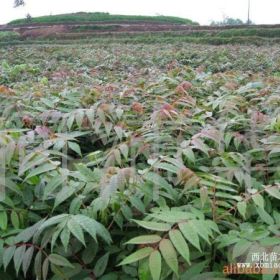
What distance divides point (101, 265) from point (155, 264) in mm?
206

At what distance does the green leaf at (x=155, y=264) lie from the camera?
899 mm

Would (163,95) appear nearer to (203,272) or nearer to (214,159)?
(214,159)

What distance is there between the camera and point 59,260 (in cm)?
104

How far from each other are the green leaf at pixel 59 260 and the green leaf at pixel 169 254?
233 mm

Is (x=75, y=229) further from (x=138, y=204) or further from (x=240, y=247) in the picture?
(x=240, y=247)

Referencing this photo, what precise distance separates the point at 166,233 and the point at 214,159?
420mm

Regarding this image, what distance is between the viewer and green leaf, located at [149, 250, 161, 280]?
899 mm

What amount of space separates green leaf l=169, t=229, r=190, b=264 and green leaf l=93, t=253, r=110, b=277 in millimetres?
203

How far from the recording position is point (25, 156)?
50.3 inches

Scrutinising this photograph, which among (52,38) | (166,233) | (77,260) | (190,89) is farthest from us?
(52,38)

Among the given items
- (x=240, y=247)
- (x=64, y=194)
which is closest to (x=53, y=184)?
(x=64, y=194)

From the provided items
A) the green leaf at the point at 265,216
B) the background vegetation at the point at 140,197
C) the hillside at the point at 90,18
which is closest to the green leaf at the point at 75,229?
the background vegetation at the point at 140,197

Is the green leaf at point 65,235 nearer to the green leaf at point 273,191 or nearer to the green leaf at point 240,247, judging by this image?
the green leaf at point 240,247

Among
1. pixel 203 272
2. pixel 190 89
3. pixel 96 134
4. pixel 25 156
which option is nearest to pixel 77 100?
pixel 96 134
